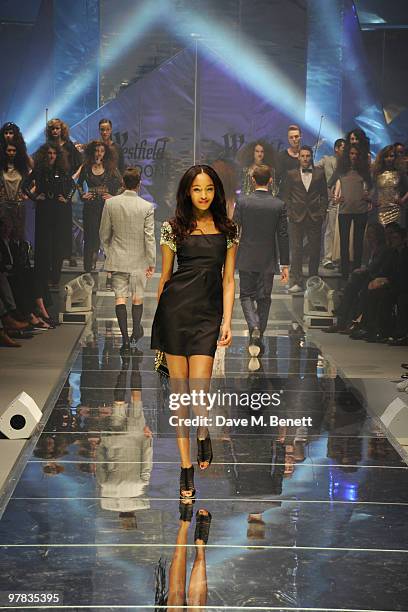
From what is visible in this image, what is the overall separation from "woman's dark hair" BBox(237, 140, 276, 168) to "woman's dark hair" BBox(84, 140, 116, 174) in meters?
1.06

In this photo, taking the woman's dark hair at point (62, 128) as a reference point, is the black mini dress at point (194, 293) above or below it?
below

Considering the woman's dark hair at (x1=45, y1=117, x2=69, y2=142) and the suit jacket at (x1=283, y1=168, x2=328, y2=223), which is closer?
the woman's dark hair at (x1=45, y1=117, x2=69, y2=142)

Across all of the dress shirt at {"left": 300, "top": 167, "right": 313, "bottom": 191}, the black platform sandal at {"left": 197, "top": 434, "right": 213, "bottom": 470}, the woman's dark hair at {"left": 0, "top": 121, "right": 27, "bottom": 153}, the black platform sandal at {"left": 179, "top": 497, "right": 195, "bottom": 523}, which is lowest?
the black platform sandal at {"left": 179, "top": 497, "right": 195, "bottom": 523}

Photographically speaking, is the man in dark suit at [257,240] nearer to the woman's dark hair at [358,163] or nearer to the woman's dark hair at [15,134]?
the woman's dark hair at [358,163]

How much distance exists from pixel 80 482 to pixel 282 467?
88 cm

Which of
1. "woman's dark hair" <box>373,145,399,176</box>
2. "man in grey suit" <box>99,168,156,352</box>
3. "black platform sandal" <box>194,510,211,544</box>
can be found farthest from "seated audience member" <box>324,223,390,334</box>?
"black platform sandal" <box>194,510,211,544</box>

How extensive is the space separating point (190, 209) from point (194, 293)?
0.31m

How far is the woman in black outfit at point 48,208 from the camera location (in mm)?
10086

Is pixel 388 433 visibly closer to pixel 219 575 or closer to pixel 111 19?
pixel 219 575

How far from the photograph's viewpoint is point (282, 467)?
5.04m

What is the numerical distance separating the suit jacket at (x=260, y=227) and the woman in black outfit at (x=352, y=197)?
1.44 m

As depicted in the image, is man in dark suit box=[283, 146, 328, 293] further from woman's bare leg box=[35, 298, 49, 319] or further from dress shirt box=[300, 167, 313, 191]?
woman's bare leg box=[35, 298, 49, 319]

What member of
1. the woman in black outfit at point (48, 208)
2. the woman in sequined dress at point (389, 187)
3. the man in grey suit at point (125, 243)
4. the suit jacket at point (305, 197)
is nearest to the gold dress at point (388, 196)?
the woman in sequined dress at point (389, 187)

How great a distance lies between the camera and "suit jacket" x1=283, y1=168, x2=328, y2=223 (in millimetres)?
10297
